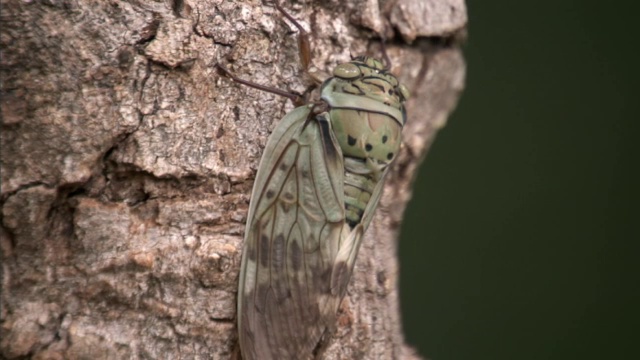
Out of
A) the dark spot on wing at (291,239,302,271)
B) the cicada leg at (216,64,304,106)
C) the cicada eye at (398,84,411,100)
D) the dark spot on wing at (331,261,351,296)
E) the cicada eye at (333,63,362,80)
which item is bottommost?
the dark spot on wing at (331,261,351,296)

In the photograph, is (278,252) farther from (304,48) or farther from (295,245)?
(304,48)

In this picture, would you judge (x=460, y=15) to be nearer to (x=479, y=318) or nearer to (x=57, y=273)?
(x=57, y=273)

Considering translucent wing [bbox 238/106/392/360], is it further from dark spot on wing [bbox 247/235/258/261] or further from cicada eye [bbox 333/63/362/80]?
cicada eye [bbox 333/63/362/80]

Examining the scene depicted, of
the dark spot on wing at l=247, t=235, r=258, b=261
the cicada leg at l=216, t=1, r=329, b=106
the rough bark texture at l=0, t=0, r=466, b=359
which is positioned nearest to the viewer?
the rough bark texture at l=0, t=0, r=466, b=359

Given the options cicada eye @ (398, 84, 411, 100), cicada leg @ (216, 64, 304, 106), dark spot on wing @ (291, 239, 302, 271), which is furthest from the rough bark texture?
cicada eye @ (398, 84, 411, 100)

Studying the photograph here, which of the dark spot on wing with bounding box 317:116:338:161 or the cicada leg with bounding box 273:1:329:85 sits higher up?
the cicada leg with bounding box 273:1:329:85

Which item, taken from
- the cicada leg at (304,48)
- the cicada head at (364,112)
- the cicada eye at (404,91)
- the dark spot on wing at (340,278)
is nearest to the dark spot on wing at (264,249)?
the dark spot on wing at (340,278)

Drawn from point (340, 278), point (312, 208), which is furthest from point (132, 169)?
point (340, 278)
